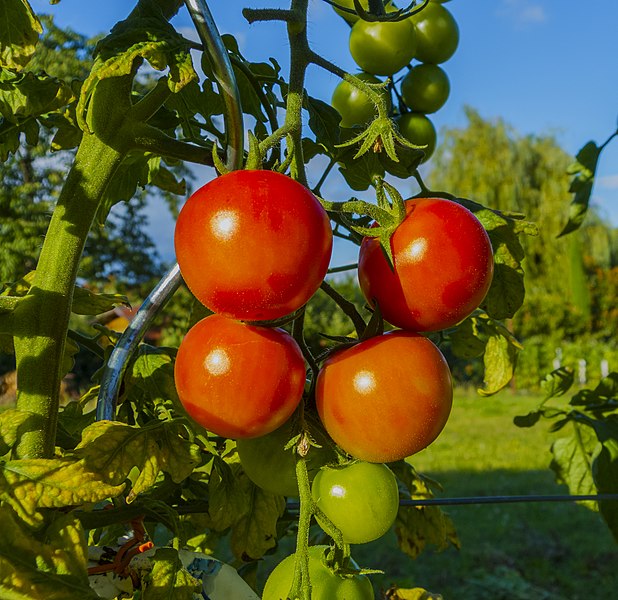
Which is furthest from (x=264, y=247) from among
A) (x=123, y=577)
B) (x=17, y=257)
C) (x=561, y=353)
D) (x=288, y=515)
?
(x=561, y=353)

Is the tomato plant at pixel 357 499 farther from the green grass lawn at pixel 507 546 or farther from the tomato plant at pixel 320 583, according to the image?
the green grass lawn at pixel 507 546

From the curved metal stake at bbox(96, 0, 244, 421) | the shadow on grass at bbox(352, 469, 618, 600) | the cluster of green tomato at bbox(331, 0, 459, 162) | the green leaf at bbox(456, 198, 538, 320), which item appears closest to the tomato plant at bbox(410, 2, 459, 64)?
the cluster of green tomato at bbox(331, 0, 459, 162)

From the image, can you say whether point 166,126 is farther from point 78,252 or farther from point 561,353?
point 561,353

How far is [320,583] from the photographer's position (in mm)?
599

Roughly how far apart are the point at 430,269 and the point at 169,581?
1.12ft

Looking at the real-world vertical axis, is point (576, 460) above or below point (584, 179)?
below

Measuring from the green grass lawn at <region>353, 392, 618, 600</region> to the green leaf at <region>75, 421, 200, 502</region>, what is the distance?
2210mm

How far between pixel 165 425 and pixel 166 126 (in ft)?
1.28

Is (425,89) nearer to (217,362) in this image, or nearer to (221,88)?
(221,88)

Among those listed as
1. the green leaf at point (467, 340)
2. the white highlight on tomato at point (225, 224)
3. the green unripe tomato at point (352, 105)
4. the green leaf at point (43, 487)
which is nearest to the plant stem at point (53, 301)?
the green leaf at point (43, 487)

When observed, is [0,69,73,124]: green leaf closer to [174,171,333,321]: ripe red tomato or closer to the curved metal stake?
the curved metal stake

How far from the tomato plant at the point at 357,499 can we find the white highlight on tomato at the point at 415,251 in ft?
0.60

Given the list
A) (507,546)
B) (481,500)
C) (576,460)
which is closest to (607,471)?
(576,460)

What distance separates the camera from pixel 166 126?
0.88 meters
